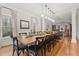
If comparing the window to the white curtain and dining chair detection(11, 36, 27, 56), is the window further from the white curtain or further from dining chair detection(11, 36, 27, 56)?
dining chair detection(11, 36, 27, 56)

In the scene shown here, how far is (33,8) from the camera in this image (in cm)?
197

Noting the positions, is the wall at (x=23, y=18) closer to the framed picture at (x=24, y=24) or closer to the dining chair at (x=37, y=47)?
the framed picture at (x=24, y=24)

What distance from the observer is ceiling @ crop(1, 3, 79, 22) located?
1.93 meters

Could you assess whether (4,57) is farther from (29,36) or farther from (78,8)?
(78,8)

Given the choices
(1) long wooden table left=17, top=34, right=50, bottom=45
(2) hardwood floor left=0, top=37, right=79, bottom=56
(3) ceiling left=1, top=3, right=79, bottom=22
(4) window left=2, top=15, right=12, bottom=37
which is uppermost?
(3) ceiling left=1, top=3, right=79, bottom=22

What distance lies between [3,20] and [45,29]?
762 mm

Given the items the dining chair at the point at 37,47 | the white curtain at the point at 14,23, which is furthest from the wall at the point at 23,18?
the dining chair at the point at 37,47

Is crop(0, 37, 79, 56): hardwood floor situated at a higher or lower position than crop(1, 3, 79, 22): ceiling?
lower

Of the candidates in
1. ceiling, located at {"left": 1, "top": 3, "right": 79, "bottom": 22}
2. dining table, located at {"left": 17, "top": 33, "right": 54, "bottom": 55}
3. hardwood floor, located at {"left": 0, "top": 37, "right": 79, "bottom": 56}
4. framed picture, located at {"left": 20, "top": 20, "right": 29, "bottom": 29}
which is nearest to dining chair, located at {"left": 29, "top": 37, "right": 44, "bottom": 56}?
dining table, located at {"left": 17, "top": 33, "right": 54, "bottom": 55}

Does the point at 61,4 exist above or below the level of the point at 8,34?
above

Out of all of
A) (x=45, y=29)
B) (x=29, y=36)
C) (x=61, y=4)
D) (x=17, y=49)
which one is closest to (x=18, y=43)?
(x=17, y=49)

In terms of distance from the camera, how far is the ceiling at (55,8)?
6.34 ft

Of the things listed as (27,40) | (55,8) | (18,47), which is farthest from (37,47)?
(55,8)

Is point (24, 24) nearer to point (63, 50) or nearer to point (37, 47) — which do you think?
point (37, 47)
